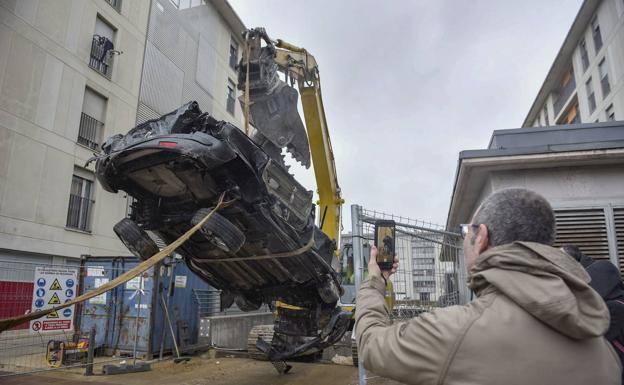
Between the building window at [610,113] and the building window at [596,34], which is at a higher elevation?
the building window at [596,34]

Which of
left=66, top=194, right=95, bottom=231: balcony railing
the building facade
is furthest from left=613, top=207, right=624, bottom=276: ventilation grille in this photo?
left=66, top=194, right=95, bottom=231: balcony railing

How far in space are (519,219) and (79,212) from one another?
16.1 m

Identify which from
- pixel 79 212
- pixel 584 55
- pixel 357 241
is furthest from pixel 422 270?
pixel 584 55

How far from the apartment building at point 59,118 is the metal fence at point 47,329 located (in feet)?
14.1

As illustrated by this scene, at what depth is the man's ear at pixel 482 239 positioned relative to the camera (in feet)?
A: 4.91

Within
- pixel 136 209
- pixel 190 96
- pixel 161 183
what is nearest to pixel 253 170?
pixel 161 183

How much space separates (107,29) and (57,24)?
2.56 metres

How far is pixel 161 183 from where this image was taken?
4.37m

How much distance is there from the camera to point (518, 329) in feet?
4.00

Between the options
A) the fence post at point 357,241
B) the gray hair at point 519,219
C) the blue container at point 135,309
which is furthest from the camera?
the blue container at point 135,309

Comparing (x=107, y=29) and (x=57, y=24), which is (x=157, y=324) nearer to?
(x=57, y=24)

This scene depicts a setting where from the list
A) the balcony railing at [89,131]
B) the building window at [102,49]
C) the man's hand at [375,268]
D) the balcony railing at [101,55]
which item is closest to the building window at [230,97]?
the building window at [102,49]

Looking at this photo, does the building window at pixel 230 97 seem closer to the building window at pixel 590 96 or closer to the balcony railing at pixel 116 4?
the balcony railing at pixel 116 4

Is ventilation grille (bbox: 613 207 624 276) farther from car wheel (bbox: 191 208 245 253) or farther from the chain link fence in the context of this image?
the chain link fence
